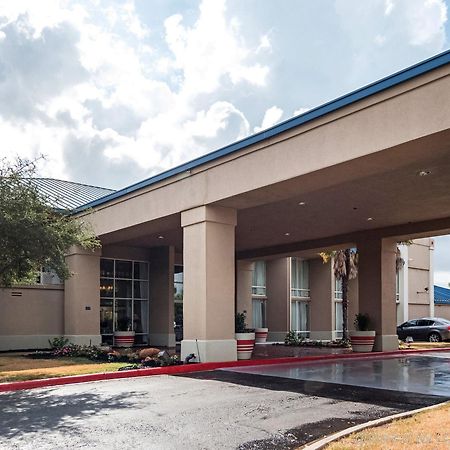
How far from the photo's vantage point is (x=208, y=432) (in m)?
8.45

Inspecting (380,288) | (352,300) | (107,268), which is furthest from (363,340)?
(352,300)

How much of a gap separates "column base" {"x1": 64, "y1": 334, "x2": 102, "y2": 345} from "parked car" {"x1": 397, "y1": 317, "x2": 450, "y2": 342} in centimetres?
1930

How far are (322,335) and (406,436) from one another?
3102 cm

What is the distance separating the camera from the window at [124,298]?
2980 centimetres

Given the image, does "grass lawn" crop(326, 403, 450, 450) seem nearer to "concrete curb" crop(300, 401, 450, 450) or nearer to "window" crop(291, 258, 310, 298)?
"concrete curb" crop(300, 401, 450, 450)

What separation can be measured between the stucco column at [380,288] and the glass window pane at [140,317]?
11.7 meters

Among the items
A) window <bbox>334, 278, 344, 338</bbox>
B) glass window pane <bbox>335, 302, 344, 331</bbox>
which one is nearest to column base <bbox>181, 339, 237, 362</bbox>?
window <bbox>334, 278, 344, 338</bbox>

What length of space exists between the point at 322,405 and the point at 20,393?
6.52 m

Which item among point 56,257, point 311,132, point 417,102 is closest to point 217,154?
point 311,132

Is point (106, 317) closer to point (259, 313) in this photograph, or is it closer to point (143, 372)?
point (259, 313)

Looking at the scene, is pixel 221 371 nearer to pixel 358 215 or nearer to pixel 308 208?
pixel 308 208

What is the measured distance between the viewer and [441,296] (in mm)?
54531

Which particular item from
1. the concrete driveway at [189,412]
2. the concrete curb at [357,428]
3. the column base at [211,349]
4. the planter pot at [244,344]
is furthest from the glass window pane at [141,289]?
the concrete curb at [357,428]

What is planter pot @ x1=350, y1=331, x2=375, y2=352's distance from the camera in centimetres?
2406
